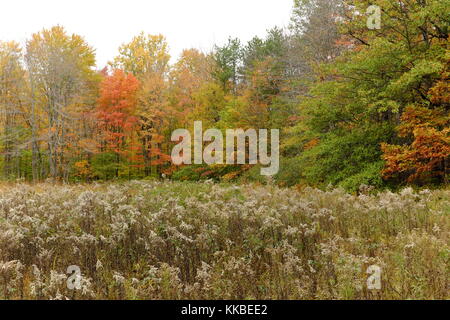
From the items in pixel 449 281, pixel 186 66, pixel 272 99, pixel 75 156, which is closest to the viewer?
pixel 449 281

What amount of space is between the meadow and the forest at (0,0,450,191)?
669 cm

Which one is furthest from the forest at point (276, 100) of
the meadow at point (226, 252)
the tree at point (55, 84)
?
the meadow at point (226, 252)

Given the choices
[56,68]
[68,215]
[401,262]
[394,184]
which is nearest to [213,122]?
[56,68]

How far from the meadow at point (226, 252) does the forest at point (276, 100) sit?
263 inches

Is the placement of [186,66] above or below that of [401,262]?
above

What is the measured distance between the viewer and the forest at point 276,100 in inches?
565

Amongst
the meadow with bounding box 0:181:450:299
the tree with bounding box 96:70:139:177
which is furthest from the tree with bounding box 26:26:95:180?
the meadow with bounding box 0:181:450:299

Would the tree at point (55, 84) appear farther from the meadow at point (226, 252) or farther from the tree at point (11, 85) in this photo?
the meadow at point (226, 252)

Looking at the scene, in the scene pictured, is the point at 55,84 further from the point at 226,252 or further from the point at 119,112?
the point at 226,252

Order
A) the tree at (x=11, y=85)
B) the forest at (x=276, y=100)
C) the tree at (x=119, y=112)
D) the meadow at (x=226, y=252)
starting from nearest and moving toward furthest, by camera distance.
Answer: the meadow at (x=226, y=252) < the forest at (x=276, y=100) < the tree at (x=11, y=85) < the tree at (x=119, y=112)

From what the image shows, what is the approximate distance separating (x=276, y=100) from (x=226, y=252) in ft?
65.7
